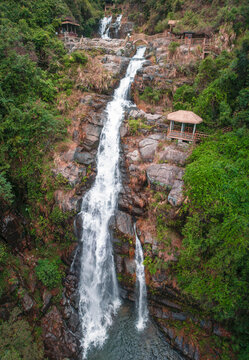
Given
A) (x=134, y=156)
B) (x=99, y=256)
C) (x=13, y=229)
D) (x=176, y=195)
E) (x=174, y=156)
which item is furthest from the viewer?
(x=134, y=156)

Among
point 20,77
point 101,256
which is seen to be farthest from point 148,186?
A: point 20,77

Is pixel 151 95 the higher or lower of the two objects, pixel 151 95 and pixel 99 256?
the higher

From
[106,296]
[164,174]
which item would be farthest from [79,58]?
[106,296]

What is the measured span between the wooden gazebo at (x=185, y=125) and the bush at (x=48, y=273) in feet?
40.1

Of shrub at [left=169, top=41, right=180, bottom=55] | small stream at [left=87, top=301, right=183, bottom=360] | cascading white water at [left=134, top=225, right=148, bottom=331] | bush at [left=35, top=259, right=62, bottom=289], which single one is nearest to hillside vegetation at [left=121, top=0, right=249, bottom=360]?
cascading white water at [left=134, top=225, right=148, bottom=331]

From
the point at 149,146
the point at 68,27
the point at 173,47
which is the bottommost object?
the point at 149,146

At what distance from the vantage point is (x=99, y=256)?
43.5 feet

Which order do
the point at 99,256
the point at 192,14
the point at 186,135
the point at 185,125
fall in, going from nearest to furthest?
the point at 99,256, the point at 186,135, the point at 185,125, the point at 192,14

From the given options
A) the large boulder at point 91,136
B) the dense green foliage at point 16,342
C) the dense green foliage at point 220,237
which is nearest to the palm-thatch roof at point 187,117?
the dense green foliage at point 220,237

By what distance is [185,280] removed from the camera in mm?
10953

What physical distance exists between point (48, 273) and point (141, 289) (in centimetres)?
564

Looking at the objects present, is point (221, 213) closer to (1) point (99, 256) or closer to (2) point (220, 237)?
(2) point (220, 237)

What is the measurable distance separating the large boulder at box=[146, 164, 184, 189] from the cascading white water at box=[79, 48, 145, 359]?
2585mm

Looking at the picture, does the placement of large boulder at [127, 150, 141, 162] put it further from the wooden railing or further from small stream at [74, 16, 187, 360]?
the wooden railing
